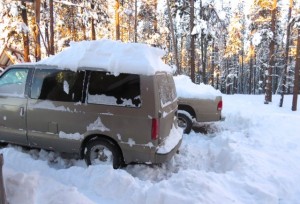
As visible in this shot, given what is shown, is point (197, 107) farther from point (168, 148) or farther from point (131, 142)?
point (131, 142)

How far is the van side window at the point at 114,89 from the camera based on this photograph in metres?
5.89

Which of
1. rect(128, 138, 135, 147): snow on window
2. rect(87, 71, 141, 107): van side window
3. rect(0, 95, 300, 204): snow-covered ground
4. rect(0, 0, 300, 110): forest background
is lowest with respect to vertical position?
rect(0, 95, 300, 204): snow-covered ground

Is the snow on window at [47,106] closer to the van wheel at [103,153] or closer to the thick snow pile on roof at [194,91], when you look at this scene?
the van wheel at [103,153]

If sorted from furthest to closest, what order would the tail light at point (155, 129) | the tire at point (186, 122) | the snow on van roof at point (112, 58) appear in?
1. the tire at point (186, 122)
2. the snow on van roof at point (112, 58)
3. the tail light at point (155, 129)

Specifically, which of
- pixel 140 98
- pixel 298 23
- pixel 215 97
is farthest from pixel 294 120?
pixel 298 23

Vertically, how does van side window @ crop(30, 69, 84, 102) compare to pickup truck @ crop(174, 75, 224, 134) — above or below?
above

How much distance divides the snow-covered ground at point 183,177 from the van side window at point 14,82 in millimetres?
1149

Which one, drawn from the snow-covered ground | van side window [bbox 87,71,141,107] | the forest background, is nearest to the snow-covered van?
van side window [bbox 87,71,141,107]

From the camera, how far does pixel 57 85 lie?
20.8ft

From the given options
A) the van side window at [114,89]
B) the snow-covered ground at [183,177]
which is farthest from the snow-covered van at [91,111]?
the snow-covered ground at [183,177]

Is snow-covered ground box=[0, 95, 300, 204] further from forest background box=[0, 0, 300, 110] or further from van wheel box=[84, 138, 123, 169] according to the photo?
forest background box=[0, 0, 300, 110]

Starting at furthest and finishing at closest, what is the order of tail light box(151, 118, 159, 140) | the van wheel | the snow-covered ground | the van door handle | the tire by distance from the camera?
the tire
the van door handle
the van wheel
tail light box(151, 118, 159, 140)
the snow-covered ground

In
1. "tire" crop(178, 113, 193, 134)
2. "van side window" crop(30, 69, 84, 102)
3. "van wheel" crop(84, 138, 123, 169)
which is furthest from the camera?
"tire" crop(178, 113, 193, 134)

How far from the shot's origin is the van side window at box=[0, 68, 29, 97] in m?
6.63
